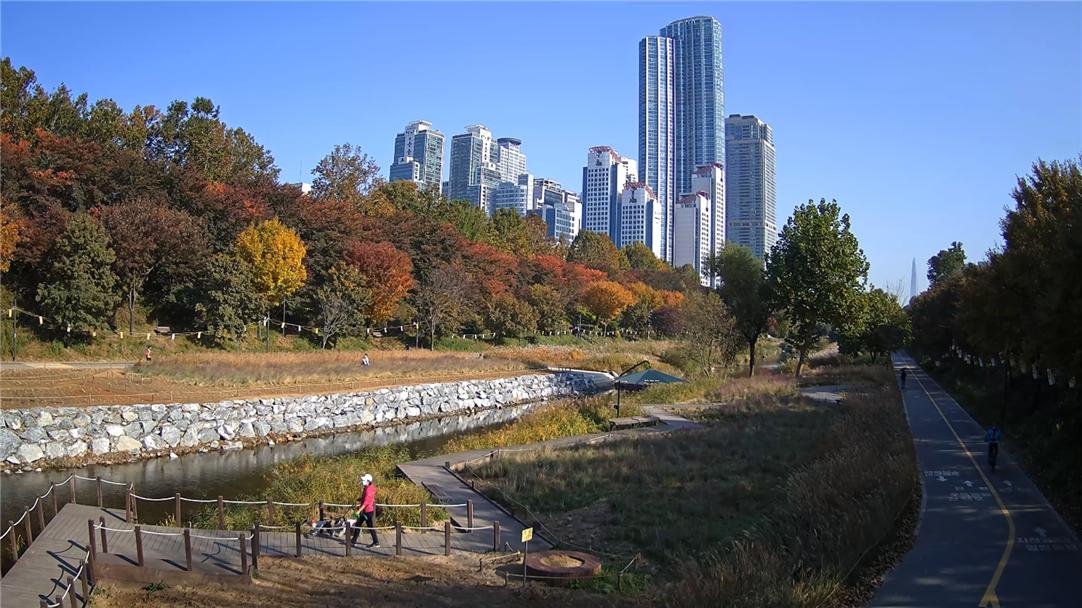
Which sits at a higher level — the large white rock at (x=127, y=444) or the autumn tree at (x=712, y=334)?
the autumn tree at (x=712, y=334)

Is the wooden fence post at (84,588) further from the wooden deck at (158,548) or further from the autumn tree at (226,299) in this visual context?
the autumn tree at (226,299)

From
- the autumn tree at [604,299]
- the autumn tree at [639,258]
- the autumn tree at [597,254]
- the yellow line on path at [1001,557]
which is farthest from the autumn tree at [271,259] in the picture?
the autumn tree at [639,258]

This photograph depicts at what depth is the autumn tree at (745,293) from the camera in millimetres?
45250

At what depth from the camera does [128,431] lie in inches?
920

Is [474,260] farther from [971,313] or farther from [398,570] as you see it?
[398,570]

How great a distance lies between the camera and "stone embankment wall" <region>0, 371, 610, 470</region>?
850 inches

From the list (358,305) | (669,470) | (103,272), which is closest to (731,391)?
(669,470)

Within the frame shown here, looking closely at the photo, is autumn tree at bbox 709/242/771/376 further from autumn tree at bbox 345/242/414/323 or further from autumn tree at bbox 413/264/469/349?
autumn tree at bbox 345/242/414/323

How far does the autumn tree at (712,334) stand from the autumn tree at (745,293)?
0.68 meters

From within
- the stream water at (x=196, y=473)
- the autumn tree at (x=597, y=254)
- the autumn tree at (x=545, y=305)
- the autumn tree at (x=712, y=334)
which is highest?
the autumn tree at (x=597, y=254)

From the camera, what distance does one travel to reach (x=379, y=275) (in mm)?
49062

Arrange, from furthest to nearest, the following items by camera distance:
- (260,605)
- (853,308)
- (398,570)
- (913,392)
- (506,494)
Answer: (853,308)
(913,392)
(506,494)
(398,570)
(260,605)

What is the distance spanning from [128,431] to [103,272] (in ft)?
50.4

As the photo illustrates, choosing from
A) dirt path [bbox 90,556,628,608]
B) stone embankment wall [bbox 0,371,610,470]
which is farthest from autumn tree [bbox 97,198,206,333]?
dirt path [bbox 90,556,628,608]
